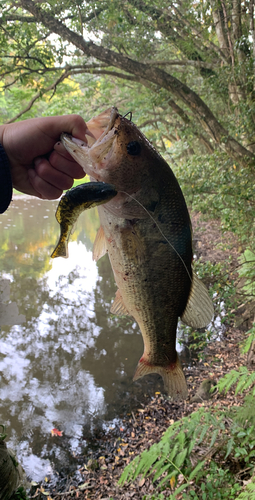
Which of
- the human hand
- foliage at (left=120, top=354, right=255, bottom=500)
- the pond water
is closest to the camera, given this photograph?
the human hand

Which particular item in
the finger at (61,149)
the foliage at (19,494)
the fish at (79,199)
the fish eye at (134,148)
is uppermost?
the finger at (61,149)

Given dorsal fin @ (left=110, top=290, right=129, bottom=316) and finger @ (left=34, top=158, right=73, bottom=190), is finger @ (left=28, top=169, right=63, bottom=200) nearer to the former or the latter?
finger @ (left=34, top=158, right=73, bottom=190)

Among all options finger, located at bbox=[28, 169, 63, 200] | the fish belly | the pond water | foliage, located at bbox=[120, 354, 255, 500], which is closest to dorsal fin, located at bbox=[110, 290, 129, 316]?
the fish belly

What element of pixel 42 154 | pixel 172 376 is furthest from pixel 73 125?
pixel 172 376

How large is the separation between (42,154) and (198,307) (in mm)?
1199

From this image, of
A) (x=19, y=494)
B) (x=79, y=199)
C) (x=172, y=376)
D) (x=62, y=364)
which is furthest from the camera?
(x=62, y=364)

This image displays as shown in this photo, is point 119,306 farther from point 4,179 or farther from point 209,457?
point 209,457

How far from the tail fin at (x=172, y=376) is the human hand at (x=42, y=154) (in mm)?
1145

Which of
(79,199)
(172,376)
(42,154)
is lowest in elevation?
(172,376)

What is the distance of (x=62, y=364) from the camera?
5484 mm

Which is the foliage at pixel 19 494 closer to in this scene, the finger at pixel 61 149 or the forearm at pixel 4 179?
the forearm at pixel 4 179

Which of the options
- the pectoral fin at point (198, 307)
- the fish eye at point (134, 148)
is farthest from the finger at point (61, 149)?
the pectoral fin at point (198, 307)

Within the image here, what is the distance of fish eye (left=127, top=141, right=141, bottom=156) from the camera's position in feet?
4.55

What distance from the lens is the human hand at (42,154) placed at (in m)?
1.49
